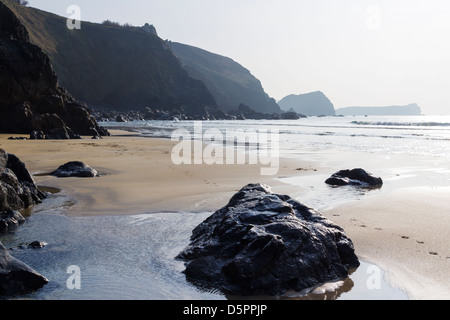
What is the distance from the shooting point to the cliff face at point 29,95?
26059 millimetres

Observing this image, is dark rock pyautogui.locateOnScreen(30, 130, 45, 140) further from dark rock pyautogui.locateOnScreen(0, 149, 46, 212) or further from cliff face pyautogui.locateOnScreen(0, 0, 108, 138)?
dark rock pyautogui.locateOnScreen(0, 149, 46, 212)

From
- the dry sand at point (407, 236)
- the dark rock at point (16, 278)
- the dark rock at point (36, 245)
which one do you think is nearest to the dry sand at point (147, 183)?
the dark rock at point (36, 245)

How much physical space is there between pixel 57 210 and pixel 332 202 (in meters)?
5.60

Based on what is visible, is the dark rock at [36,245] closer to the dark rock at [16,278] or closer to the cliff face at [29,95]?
the dark rock at [16,278]

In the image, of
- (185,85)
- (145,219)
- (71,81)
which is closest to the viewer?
(145,219)

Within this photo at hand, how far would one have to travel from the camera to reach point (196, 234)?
557 cm

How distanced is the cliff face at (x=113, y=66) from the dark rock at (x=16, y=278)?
95.6m

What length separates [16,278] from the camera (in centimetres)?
390

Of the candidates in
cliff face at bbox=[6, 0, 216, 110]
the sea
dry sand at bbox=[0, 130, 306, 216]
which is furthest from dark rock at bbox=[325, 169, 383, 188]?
cliff face at bbox=[6, 0, 216, 110]

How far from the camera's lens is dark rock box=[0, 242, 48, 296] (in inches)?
151

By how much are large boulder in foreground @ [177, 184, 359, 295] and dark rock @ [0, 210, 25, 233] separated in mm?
2959
